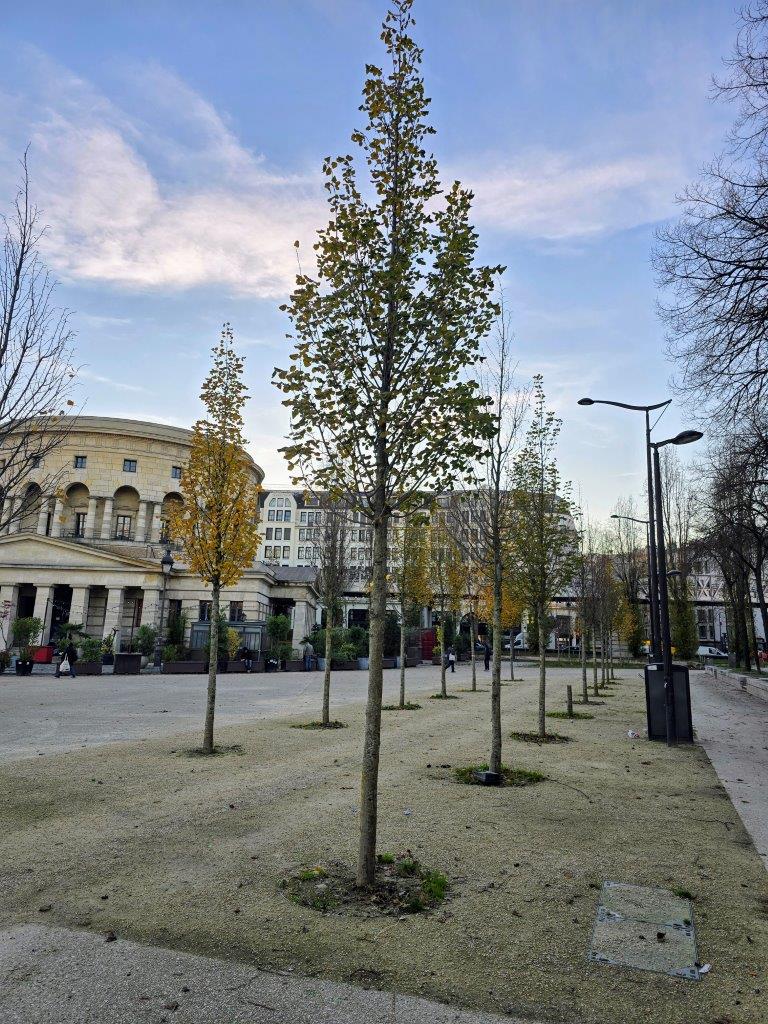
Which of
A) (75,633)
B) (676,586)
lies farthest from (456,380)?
(676,586)

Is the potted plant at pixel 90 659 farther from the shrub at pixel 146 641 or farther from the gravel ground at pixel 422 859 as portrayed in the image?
the gravel ground at pixel 422 859

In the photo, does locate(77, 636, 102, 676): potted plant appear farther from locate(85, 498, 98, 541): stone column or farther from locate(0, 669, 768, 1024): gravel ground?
locate(85, 498, 98, 541): stone column

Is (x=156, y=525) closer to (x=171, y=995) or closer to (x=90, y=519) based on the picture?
(x=90, y=519)

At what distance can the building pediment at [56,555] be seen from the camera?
176 ft

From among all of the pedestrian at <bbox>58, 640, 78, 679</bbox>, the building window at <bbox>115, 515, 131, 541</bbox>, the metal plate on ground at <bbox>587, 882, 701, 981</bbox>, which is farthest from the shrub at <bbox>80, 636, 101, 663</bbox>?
the metal plate on ground at <bbox>587, 882, 701, 981</bbox>

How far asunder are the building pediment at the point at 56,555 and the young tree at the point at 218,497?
44500 millimetres

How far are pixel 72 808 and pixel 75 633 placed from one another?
147 feet

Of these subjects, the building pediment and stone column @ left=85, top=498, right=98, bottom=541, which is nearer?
the building pediment

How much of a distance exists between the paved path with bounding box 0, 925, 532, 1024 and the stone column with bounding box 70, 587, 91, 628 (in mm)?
53261

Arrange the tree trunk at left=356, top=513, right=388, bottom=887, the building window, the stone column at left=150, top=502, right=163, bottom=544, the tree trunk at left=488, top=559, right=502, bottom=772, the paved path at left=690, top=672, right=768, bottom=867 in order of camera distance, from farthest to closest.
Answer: the building window, the stone column at left=150, top=502, right=163, bottom=544, the tree trunk at left=488, top=559, right=502, bottom=772, the paved path at left=690, top=672, right=768, bottom=867, the tree trunk at left=356, top=513, right=388, bottom=887

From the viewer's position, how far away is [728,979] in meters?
4.01

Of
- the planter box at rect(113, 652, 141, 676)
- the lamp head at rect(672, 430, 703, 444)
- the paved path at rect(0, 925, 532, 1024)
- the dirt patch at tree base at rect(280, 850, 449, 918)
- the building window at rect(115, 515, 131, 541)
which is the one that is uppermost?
the building window at rect(115, 515, 131, 541)

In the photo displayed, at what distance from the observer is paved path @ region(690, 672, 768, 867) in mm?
8070

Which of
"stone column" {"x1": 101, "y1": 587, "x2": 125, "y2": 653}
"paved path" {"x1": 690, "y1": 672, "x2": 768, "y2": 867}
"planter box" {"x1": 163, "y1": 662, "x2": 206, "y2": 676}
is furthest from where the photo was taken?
"stone column" {"x1": 101, "y1": 587, "x2": 125, "y2": 653}
